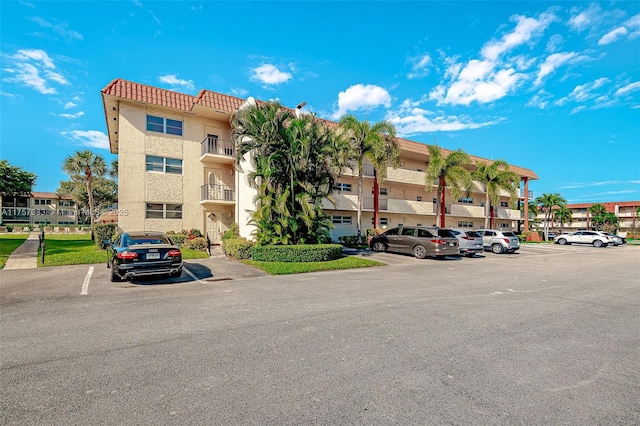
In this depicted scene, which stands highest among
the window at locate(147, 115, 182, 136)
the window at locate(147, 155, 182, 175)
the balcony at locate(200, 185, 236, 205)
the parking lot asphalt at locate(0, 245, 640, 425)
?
the window at locate(147, 115, 182, 136)

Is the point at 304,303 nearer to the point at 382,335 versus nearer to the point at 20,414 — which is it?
the point at 382,335

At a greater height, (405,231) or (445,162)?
(445,162)

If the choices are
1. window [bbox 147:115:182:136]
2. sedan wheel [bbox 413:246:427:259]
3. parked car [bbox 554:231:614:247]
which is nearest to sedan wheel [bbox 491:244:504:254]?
sedan wheel [bbox 413:246:427:259]

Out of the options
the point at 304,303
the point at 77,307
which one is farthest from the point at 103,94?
the point at 304,303

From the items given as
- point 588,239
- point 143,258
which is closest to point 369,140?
point 143,258

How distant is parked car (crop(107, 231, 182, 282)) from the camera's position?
29.8 ft

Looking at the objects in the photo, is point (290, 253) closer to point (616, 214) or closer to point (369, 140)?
point (369, 140)

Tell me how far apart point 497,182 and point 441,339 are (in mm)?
33672

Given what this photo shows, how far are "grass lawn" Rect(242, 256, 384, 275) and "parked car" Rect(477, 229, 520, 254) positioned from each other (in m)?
12.0

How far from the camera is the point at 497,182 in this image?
3344 cm

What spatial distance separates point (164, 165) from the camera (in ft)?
67.6

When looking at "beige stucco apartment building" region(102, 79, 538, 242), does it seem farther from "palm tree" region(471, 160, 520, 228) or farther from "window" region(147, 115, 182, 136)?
"palm tree" region(471, 160, 520, 228)

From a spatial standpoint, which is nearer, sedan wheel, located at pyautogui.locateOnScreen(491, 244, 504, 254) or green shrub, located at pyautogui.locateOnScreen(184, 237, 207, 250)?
green shrub, located at pyautogui.locateOnScreen(184, 237, 207, 250)

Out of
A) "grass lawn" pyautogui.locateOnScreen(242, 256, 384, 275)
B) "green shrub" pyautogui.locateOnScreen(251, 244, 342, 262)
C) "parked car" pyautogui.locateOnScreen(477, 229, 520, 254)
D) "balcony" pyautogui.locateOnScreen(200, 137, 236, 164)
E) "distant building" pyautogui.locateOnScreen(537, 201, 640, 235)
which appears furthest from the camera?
"distant building" pyautogui.locateOnScreen(537, 201, 640, 235)
